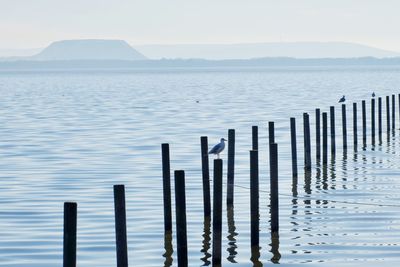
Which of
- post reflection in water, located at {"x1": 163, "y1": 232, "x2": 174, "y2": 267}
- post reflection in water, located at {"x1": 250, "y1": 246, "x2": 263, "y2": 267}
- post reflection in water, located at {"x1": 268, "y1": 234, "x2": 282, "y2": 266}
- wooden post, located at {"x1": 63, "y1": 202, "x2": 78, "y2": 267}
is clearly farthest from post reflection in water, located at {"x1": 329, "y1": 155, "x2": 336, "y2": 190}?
wooden post, located at {"x1": 63, "y1": 202, "x2": 78, "y2": 267}

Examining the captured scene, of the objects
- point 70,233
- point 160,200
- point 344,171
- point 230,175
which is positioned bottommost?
point 344,171

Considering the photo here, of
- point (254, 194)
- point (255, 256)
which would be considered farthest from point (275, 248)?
point (254, 194)

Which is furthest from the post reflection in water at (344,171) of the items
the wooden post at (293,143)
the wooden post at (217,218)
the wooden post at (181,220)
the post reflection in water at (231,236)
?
the wooden post at (181,220)

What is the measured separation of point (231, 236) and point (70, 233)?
7257 mm

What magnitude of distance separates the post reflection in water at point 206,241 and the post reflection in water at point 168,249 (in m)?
0.54

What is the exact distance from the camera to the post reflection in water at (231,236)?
17.4 meters

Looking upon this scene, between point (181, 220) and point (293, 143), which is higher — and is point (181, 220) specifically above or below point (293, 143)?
above

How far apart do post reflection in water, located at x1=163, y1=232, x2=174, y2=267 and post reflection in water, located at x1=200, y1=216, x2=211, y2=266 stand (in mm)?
537

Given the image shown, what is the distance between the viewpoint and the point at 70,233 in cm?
1230

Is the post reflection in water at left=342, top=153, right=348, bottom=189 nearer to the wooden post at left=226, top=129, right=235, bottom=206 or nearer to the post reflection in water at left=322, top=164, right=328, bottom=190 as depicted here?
the post reflection in water at left=322, top=164, right=328, bottom=190

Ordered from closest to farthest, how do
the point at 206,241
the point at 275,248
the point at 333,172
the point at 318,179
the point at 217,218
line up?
1. the point at 217,218
2. the point at 275,248
3. the point at 206,241
4. the point at 318,179
5. the point at 333,172

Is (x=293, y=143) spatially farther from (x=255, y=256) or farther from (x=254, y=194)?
(x=255, y=256)

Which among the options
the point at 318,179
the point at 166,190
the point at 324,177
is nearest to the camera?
the point at 166,190

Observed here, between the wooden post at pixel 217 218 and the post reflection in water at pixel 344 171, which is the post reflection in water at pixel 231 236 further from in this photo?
the post reflection in water at pixel 344 171
